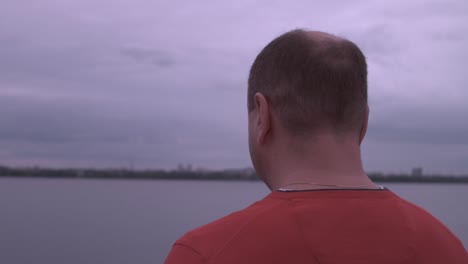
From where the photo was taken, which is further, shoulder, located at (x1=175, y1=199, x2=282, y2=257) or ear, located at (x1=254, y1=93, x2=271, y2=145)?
ear, located at (x1=254, y1=93, x2=271, y2=145)

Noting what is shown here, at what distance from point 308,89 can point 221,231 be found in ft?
1.92

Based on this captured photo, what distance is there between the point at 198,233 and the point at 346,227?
49 centimetres

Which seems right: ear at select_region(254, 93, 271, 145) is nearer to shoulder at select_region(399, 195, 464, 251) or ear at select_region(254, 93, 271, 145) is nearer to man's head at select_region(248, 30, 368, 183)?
man's head at select_region(248, 30, 368, 183)

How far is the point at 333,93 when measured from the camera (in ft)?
6.53

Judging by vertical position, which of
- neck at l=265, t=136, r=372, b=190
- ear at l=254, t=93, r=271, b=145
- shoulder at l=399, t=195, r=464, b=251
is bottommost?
shoulder at l=399, t=195, r=464, b=251

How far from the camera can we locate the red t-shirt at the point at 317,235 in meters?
1.77

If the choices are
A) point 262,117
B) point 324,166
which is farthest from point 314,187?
point 262,117

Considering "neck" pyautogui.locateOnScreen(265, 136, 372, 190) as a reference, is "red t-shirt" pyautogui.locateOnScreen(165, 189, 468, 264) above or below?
below

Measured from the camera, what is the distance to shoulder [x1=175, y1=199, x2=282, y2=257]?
6.04ft

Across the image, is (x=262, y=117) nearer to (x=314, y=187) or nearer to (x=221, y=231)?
(x=314, y=187)

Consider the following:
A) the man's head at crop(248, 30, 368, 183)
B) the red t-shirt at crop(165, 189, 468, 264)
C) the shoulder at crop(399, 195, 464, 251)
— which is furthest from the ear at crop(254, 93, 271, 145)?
the shoulder at crop(399, 195, 464, 251)

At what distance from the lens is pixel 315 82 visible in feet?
6.51

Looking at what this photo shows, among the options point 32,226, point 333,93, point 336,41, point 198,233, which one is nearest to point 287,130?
point 333,93

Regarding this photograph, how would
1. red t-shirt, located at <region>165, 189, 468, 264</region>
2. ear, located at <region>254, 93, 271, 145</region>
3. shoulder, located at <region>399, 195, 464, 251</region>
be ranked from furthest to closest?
ear, located at <region>254, 93, 271, 145</region>, shoulder, located at <region>399, 195, 464, 251</region>, red t-shirt, located at <region>165, 189, 468, 264</region>
